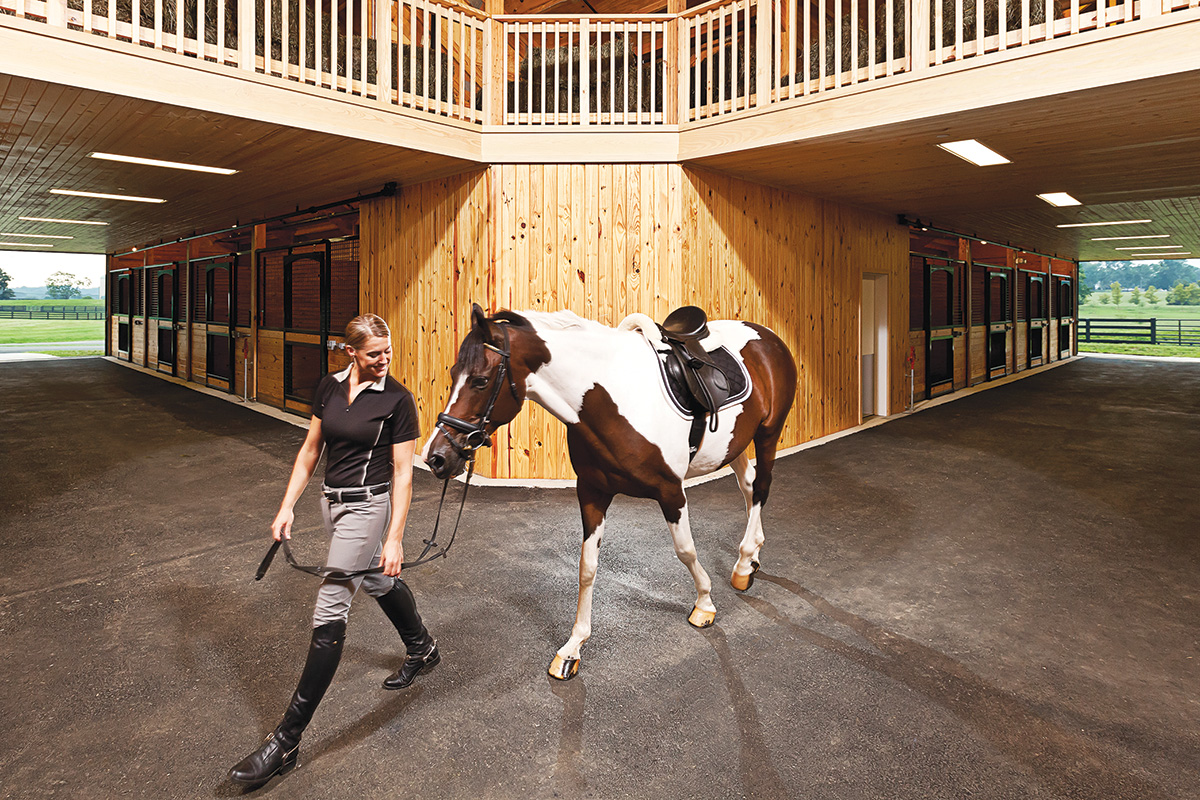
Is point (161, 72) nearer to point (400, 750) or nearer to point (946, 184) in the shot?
point (400, 750)

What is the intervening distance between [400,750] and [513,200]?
4.71 meters

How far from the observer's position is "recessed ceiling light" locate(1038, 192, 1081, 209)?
7.77m

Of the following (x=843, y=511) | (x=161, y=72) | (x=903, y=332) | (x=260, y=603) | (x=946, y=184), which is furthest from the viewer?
(x=903, y=332)

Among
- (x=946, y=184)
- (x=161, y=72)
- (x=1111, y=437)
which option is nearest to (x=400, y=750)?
Answer: (x=161, y=72)

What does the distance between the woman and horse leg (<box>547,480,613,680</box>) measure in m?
0.86

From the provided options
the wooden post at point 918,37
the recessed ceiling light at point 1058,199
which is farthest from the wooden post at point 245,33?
the recessed ceiling light at point 1058,199

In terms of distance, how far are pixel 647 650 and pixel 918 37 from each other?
4413 millimetres

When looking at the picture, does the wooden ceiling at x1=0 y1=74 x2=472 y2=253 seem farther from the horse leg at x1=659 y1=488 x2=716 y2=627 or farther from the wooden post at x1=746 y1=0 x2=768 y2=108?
the horse leg at x1=659 y1=488 x2=716 y2=627

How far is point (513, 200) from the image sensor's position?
5797 mm

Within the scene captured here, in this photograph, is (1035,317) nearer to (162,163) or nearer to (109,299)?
(162,163)

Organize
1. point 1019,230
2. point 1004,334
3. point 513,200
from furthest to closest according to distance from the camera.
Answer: point 1004,334
point 1019,230
point 513,200

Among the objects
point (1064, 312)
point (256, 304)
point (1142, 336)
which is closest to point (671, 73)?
point (256, 304)

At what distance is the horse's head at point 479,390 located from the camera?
2.17 meters

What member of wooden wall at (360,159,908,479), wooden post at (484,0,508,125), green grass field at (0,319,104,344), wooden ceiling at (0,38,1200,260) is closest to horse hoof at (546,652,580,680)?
wooden wall at (360,159,908,479)
